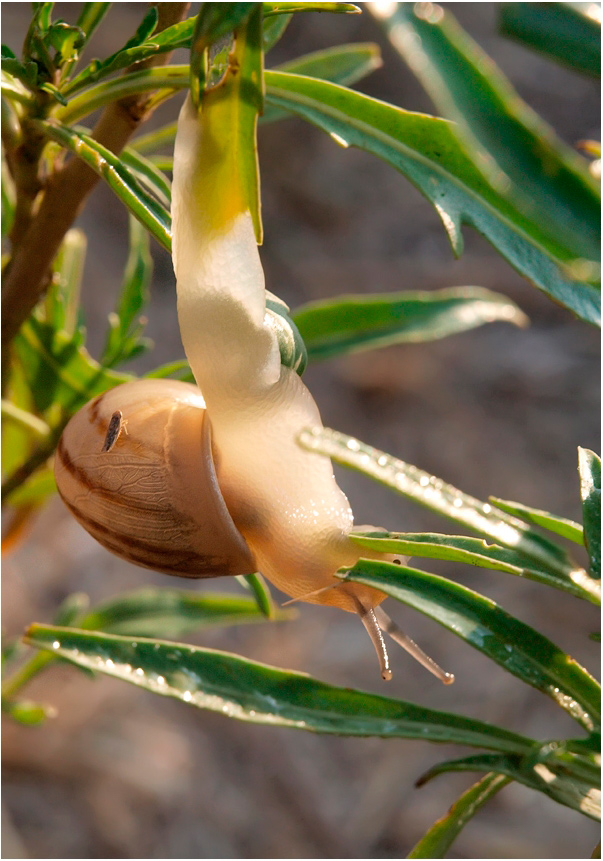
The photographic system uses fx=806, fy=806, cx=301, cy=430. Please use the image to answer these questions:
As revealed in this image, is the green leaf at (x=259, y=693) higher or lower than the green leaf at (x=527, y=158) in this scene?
lower

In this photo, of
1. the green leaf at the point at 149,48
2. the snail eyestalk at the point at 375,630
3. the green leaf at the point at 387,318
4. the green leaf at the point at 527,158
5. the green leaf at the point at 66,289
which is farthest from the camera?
the green leaf at the point at 387,318

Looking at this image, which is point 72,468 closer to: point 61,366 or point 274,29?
point 61,366

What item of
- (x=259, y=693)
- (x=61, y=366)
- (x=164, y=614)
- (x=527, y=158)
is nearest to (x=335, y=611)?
(x=164, y=614)

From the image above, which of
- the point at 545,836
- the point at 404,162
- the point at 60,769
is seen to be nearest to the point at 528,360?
the point at 545,836

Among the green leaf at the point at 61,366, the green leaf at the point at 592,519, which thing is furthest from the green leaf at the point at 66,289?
the green leaf at the point at 592,519

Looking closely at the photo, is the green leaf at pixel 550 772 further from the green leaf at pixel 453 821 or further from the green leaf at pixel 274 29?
the green leaf at pixel 274 29

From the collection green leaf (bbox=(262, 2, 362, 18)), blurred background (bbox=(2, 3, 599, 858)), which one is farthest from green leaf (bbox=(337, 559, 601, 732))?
blurred background (bbox=(2, 3, 599, 858))
